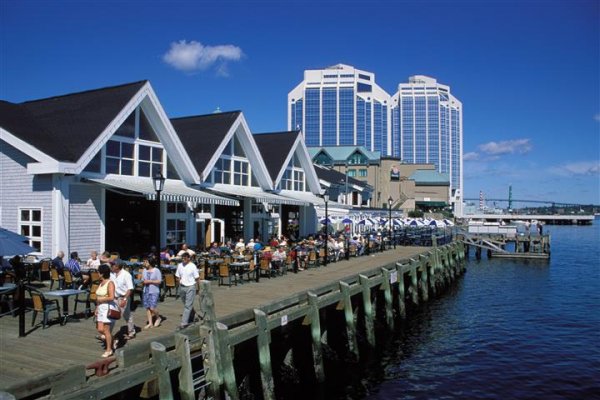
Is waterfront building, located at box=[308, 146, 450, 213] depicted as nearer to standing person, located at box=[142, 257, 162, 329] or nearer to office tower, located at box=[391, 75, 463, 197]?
standing person, located at box=[142, 257, 162, 329]

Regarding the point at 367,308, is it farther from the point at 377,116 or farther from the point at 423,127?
the point at 423,127

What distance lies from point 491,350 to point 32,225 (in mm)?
15861

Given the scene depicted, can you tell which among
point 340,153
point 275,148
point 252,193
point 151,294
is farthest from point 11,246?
point 340,153

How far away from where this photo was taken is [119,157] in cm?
2039

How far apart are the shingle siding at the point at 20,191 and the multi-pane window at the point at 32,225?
170 mm

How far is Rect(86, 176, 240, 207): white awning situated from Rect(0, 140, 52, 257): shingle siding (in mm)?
1571

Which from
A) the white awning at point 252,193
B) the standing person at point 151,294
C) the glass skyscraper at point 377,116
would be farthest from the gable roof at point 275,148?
the glass skyscraper at point 377,116

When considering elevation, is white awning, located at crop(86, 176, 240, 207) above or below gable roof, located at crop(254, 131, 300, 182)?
below

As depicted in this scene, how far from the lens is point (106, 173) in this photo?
19.7m

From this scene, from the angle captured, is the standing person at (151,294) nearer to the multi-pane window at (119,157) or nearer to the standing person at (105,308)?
the standing person at (105,308)

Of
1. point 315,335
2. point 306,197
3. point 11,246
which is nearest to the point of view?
point 11,246

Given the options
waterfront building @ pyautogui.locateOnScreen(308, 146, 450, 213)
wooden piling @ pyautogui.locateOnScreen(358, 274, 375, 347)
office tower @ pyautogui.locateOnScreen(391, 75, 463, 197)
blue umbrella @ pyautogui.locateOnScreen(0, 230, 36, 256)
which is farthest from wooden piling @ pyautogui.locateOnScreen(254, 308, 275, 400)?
office tower @ pyautogui.locateOnScreen(391, 75, 463, 197)

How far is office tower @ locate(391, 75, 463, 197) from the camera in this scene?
190750mm

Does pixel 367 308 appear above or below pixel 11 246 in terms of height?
below
